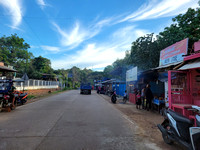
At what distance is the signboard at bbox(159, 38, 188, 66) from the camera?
8.59 metres

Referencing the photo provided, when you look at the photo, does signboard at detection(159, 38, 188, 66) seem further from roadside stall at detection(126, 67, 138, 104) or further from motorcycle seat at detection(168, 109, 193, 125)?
motorcycle seat at detection(168, 109, 193, 125)

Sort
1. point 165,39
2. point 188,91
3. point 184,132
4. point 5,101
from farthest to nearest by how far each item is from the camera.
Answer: point 165,39
point 5,101
point 188,91
point 184,132

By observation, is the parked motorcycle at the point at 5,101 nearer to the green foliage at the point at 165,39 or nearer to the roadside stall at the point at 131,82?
the roadside stall at the point at 131,82

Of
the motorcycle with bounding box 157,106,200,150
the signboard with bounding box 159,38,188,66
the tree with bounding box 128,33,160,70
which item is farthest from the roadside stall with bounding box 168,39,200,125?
the tree with bounding box 128,33,160,70

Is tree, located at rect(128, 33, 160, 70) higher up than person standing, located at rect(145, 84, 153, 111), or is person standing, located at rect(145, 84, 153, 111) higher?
tree, located at rect(128, 33, 160, 70)

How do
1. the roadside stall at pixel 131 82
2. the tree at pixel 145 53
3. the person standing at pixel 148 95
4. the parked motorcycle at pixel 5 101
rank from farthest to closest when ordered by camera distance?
the tree at pixel 145 53 → the roadside stall at pixel 131 82 → the person standing at pixel 148 95 → the parked motorcycle at pixel 5 101

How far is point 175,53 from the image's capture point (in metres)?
9.41

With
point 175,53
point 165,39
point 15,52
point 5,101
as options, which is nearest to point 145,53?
point 165,39

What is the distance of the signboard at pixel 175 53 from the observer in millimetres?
8586

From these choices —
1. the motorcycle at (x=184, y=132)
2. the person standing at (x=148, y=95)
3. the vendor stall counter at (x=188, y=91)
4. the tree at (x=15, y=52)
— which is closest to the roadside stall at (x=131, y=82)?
the person standing at (x=148, y=95)

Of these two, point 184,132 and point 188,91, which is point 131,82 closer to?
point 188,91

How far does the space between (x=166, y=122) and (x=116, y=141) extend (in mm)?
1736

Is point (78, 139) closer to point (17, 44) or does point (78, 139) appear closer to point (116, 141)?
point (116, 141)

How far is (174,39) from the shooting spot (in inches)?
578
